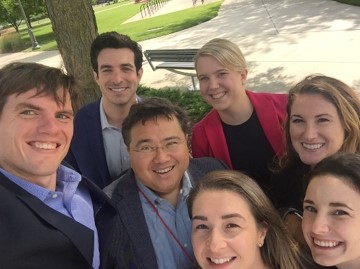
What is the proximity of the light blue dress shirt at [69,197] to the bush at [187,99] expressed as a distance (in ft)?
11.4

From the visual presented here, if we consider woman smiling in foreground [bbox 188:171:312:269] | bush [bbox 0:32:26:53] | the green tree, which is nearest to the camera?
woman smiling in foreground [bbox 188:171:312:269]

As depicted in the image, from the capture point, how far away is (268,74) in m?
7.63

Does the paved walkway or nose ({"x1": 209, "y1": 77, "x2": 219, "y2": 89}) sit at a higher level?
nose ({"x1": 209, "y1": 77, "x2": 219, "y2": 89})

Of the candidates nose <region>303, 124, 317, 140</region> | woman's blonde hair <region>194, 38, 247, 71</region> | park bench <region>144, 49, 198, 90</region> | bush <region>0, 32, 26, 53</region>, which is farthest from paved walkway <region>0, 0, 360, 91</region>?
bush <region>0, 32, 26, 53</region>

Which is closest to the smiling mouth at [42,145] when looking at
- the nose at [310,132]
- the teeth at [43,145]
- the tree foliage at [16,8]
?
the teeth at [43,145]

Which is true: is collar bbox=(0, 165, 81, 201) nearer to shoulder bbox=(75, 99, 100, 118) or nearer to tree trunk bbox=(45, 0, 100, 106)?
shoulder bbox=(75, 99, 100, 118)

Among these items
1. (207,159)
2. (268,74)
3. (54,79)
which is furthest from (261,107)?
(268,74)

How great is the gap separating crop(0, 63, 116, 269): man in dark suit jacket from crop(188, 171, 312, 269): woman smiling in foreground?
0.60m

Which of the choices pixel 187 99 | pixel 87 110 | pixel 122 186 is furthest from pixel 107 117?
pixel 187 99

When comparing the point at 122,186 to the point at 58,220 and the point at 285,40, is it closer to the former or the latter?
the point at 58,220

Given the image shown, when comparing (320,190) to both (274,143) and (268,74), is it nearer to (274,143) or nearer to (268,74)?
(274,143)

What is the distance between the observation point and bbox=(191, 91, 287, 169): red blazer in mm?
2990

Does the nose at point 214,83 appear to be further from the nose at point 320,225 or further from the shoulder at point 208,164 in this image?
the nose at point 320,225

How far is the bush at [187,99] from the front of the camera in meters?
6.27
